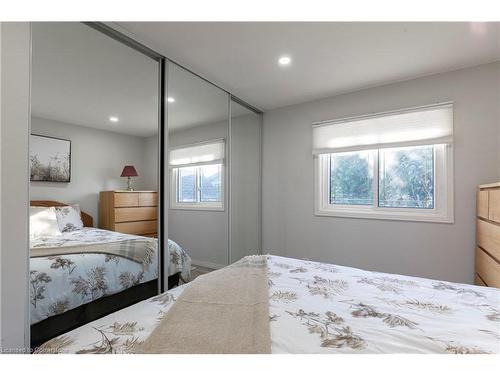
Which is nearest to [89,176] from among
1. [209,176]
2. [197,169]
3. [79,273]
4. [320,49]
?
[79,273]

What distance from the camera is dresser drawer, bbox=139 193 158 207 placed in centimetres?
211

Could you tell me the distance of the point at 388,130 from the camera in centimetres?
277

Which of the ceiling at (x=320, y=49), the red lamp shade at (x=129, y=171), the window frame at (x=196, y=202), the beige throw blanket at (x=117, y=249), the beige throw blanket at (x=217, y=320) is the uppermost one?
the ceiling at (x=320, y=49)

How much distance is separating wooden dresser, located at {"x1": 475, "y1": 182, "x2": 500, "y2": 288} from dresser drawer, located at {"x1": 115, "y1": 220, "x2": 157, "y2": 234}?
2.64 metres

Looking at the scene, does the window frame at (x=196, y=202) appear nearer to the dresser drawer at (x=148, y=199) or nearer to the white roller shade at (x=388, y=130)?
the dresser drawer at (x=148, y=199)

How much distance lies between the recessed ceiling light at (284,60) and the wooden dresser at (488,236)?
6.27 feet

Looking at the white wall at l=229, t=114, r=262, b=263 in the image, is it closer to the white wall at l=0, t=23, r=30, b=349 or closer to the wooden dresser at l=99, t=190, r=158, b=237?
the wooden dresser at l=99, t=190, r=158, b=237

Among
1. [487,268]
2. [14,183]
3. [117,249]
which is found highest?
[14,183]

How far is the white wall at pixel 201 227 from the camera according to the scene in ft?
7.60

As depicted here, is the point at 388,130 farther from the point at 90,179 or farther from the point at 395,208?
the point at 90,179

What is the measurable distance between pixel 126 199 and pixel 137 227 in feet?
0.83

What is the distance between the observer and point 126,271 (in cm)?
194

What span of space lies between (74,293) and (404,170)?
3.24 meters

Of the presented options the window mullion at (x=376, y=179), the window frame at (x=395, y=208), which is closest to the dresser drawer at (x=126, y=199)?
the window frame at (x=395, y=208)
